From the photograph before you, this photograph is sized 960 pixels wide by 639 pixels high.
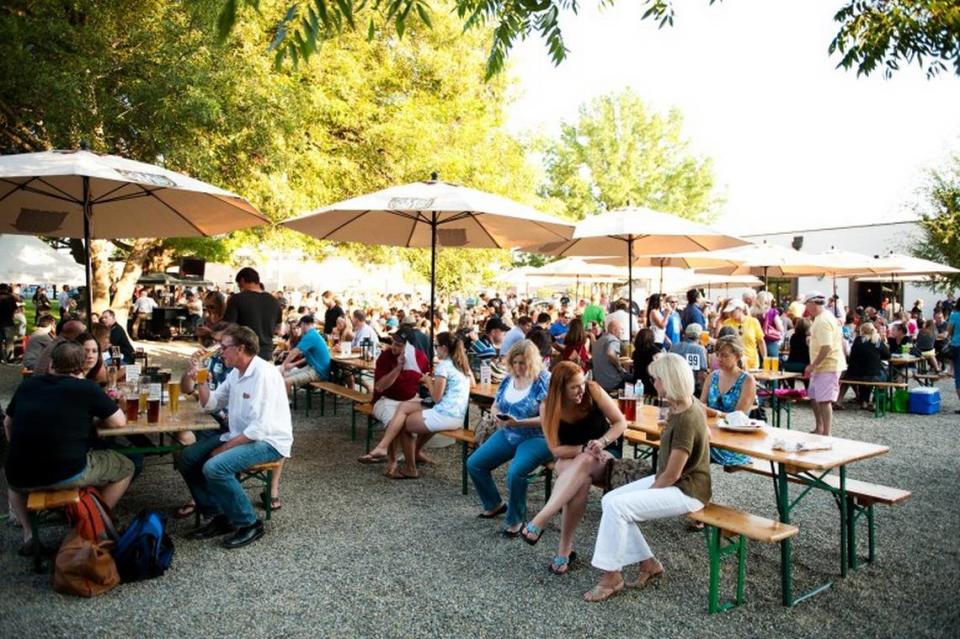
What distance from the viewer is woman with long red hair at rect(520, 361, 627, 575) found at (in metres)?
4.52

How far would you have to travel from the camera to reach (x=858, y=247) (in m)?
32.0

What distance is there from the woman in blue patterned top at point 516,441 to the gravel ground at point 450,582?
241mm

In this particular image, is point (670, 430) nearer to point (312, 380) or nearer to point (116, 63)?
point (312, 380)

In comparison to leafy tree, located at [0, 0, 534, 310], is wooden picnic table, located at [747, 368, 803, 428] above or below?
below

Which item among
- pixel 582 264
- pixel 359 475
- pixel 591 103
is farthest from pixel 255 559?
pixel 591 103

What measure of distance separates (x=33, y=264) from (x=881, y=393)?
18.0 meters

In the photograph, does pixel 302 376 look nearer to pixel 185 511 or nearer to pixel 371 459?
pixel 371 459

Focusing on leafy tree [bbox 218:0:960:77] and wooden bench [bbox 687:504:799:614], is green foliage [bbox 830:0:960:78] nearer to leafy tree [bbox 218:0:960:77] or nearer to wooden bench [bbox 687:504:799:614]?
leafy tree [bbox 218:0:960:77]

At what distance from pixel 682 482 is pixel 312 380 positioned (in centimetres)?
655

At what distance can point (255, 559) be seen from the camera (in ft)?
15.1

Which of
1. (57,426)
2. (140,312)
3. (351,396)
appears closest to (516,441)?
(57,426)

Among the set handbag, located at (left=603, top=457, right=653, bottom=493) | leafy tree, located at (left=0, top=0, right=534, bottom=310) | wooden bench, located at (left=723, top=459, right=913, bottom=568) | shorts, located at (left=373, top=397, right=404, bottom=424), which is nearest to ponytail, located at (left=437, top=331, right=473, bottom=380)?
shorts, located at (left=373, top=397, right=404, bottom=424)

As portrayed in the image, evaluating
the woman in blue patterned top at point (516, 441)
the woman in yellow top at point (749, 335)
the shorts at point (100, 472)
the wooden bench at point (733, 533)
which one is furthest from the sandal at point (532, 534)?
the woman in yellow top at point (749, 335)

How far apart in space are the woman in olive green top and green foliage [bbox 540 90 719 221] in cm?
3324
